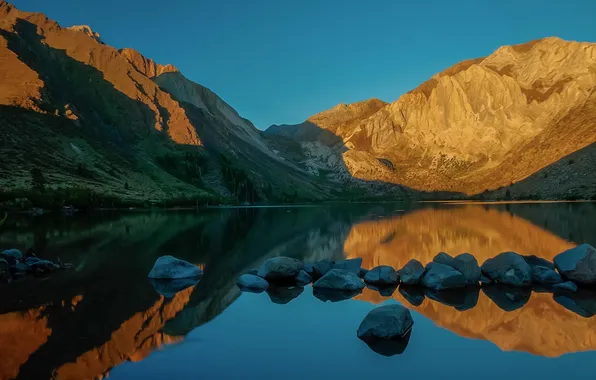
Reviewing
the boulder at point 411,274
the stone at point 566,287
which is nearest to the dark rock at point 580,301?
the stone at point 566,287

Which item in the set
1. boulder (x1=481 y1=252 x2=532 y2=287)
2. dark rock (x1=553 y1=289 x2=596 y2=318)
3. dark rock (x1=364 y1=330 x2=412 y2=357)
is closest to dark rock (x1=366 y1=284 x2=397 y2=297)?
boulder (x1=481 y1=252 x2=532 y2=287)

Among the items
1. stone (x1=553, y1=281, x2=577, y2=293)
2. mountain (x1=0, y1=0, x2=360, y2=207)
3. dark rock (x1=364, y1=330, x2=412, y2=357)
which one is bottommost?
dark rock (x1=364, y1=330, x2=412, y2=357)

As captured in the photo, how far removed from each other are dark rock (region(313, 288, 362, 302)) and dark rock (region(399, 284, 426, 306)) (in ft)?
7.72

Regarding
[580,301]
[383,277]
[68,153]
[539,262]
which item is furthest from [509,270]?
[68,153]

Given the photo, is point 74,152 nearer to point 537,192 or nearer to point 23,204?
point 23,204

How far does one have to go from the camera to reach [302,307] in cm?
1928

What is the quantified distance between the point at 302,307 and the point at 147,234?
36706 millimetres

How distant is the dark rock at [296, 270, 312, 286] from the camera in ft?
80.7

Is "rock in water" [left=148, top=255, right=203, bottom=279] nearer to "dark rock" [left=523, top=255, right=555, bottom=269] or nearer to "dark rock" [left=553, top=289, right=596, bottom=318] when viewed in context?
"dark rock" [left=553, top=289, right=596, bottom=318]

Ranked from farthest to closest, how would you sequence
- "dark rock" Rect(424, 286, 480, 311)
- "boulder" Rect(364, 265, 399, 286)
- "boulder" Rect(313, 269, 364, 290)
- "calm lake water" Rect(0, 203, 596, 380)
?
1. "boulder" Rect(364, 265, 399, 286)
2. "boulder" Rect(313, 269, 364, 290)
3. "dark rock" Rect(424, 286, 480, 311)
4. "calm lake water" Rect(0, 203, 596, 380)

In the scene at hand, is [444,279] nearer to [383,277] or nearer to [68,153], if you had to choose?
[383,277]

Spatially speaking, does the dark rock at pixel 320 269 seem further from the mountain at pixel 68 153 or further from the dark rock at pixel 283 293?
the mountain at pixel 68 153

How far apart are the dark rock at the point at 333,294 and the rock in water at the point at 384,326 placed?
5.32 meters

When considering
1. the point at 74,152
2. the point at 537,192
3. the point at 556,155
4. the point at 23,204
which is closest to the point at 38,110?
the point at 74,152
